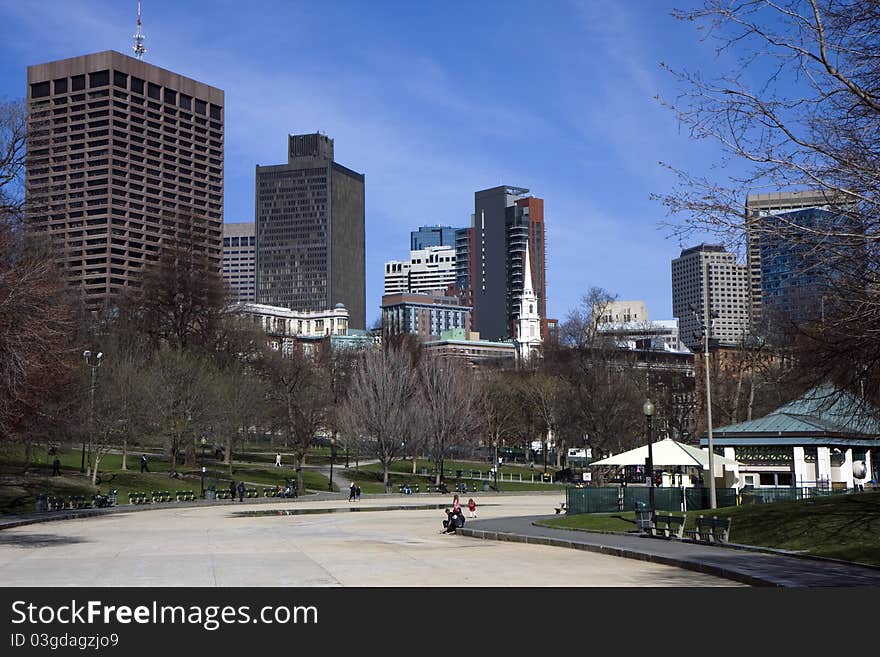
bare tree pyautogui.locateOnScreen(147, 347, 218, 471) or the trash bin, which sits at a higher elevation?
bare tree pyautogui.locateOnScreen(147, 347, 218, 471)

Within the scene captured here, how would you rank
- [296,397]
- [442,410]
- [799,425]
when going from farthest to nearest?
[296,397] < [442,410] < [799,425]

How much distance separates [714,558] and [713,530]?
14.6 feet

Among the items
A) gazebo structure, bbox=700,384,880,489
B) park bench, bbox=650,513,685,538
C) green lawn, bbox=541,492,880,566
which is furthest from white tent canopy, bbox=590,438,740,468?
park bench, bbox=650,513,685,538

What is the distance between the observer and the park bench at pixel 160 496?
59.1 meters

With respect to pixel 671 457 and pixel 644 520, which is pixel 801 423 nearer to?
pixel 671 457

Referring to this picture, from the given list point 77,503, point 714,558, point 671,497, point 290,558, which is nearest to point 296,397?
point 77,503

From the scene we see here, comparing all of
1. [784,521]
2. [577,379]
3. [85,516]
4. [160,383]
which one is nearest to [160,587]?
[784,521]

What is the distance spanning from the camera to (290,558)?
25.9 meters

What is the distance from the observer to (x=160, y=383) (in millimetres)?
68562

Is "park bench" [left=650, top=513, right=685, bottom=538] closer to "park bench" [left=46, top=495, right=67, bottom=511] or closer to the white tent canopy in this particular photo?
the white tent canopy

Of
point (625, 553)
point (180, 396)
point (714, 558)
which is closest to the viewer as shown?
point (714, 558)

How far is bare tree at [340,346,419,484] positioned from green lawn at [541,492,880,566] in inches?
1777

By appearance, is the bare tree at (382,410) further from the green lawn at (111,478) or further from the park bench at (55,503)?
the park bench at (55,503)

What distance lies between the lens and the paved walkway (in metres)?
18.3
